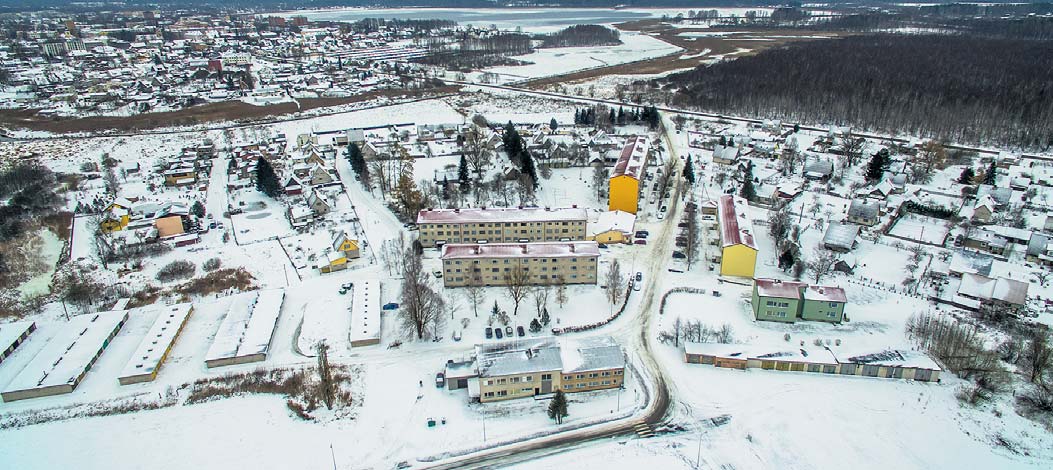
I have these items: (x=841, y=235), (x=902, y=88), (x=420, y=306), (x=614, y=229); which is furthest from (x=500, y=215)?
(x=902, y=88)

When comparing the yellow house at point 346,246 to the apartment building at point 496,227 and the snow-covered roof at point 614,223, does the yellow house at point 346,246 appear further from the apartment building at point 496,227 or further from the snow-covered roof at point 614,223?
the snow-covered roof at point 614,223

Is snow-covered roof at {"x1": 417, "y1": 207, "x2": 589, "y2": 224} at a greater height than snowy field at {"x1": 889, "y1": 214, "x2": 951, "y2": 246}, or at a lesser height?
greater

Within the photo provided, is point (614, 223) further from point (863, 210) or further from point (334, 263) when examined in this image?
point (334, 263)

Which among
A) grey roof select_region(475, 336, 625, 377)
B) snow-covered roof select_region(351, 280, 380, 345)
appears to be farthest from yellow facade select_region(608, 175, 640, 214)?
snow-covered roof select_region(351, 280, 380, 345)

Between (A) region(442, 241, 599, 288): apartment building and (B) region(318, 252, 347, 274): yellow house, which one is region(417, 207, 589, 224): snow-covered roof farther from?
(B) region(318, 252, 347, 274): yellow house

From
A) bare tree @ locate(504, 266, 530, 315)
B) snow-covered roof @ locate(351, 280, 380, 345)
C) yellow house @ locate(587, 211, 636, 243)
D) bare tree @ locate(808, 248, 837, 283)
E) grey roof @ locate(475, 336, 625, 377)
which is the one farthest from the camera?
yellow house @ locate(587, 211, 636, 243)
